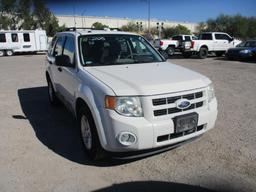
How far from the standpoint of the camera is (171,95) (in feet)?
13.1

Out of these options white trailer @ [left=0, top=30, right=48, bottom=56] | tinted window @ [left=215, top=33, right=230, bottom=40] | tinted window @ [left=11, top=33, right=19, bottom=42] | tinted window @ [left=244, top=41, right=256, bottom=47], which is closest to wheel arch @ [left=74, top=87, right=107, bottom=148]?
tinted window @ [left=244, top=41, right=256, bottom=47]

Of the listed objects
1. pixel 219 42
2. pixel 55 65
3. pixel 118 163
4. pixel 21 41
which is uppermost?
pixel 21 41

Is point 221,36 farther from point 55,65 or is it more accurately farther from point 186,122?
point 186,122

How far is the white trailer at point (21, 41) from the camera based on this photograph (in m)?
31.9

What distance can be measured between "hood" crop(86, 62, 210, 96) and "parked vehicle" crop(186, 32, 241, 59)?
19084mm

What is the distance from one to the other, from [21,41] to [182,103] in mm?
31735

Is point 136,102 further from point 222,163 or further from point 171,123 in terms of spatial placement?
point 222,163

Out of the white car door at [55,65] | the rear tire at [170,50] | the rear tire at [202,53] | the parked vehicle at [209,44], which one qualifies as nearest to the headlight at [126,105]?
the white car door at [55,65]

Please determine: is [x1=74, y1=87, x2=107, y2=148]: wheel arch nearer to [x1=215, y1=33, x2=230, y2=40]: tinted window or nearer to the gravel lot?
the gravel lot

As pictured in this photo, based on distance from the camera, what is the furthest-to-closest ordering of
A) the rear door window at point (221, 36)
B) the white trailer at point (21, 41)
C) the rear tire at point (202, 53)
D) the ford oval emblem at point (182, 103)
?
the white trailer at point (21, 41) < the rear door window at point (221, 36) < the rear tire at point (202, 53) < the ford oval emblem at point (182, 103)

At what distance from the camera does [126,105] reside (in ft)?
12.8

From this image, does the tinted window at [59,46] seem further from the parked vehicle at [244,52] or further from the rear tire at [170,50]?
the rear tire at [170,50]

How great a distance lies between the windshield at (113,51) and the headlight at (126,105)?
1.39 m

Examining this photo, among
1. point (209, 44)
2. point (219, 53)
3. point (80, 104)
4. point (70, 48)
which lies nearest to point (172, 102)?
point (80, 104)
